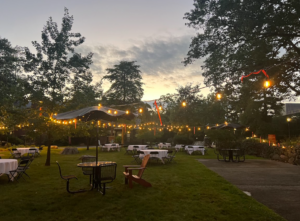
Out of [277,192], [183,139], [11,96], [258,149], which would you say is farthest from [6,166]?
[183,139]

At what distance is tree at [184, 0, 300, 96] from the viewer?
11617mm

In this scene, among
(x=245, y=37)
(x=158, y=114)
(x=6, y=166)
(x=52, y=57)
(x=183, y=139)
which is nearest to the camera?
(x=6, y=166)

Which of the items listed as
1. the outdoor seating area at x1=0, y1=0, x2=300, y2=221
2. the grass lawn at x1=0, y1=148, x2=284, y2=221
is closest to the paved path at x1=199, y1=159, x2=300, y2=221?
the outdoor seating area at x1=0, y1=0, x2=300, y2=221

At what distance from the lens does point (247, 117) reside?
24438 millimetres

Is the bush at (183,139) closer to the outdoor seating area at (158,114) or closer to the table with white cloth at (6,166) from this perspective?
the outdoor seating area at (158,114)

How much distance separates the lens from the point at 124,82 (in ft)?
108

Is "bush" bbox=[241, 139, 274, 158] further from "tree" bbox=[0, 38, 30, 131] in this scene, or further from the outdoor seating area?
"tree" bbox=[0, 38, 30, 131]

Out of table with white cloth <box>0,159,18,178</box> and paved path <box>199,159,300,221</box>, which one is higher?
table with white cloth <box>0,159,18,178</box>

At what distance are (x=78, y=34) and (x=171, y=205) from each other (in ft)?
66.3

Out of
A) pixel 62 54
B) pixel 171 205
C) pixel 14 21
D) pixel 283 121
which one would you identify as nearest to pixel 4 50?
pixel 62 54

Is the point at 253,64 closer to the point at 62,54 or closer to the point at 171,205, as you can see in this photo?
the point at 171,205

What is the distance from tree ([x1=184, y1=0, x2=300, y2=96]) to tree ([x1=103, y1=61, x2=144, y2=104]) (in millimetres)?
17623

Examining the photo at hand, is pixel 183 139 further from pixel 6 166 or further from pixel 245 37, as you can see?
pixel 6 166

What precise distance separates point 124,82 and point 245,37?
22.0 meters
